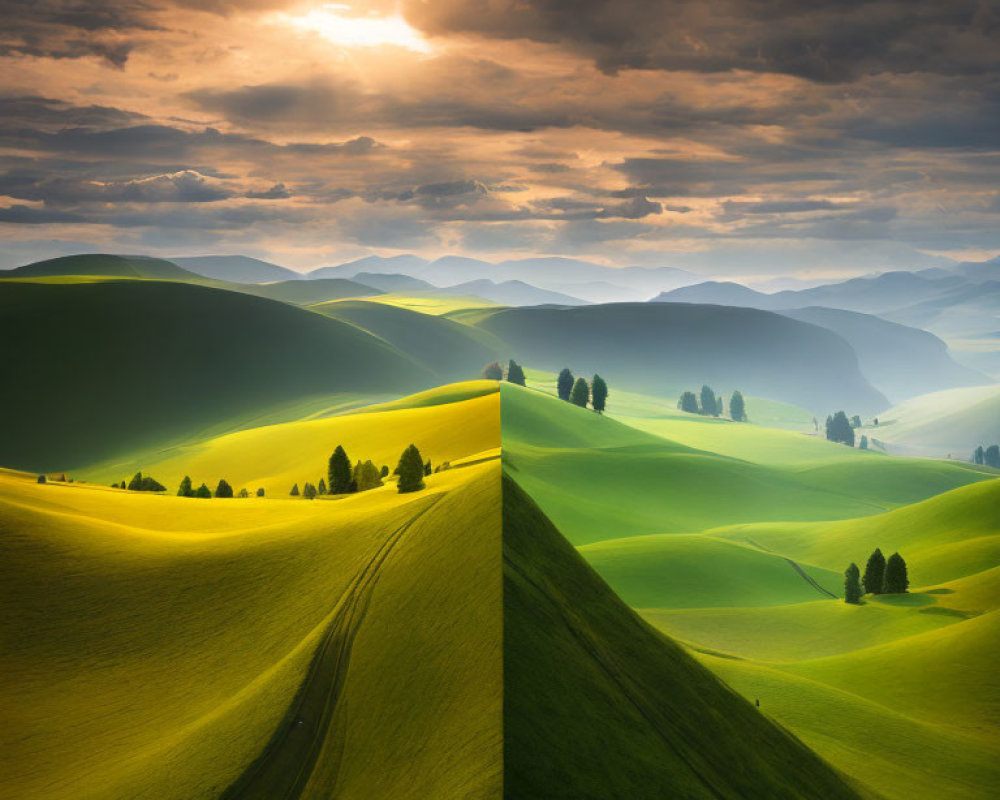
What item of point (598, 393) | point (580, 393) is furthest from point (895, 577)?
point (580, 393)

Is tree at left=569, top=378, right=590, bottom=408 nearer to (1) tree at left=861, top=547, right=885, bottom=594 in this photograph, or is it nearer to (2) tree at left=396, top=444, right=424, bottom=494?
(1) tree at left=861, top=547, right=885, bottom=594

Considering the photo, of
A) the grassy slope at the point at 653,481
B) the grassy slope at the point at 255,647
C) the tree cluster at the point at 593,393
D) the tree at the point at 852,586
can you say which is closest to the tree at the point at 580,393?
the tree cluster at the point at 593,393

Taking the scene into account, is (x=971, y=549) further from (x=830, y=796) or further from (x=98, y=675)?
(x=98, y=675)

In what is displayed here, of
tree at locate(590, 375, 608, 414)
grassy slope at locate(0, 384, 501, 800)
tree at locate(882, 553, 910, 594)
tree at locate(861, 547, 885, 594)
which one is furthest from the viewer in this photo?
tree at locate(590, 375, 608, 414)

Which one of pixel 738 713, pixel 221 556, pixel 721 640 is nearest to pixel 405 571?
pixel 738 713

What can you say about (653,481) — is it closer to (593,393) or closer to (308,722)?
(593,393)

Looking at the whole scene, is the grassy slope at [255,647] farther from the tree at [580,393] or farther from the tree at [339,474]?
the tree at [580,393]

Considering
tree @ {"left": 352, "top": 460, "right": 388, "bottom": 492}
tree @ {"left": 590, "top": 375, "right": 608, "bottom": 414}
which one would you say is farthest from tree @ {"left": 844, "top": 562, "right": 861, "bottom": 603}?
tree @ {"left": 590, "top": 375, "right": 608, "bottom": 414}
